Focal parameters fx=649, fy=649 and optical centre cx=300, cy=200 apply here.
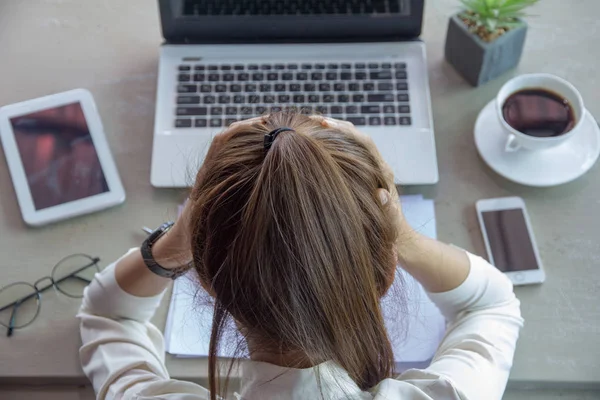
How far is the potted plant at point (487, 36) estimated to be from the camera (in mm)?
805

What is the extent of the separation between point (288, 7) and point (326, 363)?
0.50 metres

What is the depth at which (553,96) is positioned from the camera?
2.60ft

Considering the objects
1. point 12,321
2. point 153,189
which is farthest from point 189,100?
point 12,321

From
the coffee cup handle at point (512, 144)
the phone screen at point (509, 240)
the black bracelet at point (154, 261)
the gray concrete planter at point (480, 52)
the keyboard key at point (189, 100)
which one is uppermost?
the gray concrete planter at point (480, 52)

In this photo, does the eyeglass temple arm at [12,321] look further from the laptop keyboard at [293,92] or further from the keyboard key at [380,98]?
the keyboard key at [380,98]

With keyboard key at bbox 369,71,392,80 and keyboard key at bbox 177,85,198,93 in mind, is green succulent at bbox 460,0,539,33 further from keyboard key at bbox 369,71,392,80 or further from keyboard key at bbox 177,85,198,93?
keyboard key at bbox 177,85,198,93

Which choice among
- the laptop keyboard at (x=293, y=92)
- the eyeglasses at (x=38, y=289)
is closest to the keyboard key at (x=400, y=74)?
the laptop keyboard at (x=293, y=92)

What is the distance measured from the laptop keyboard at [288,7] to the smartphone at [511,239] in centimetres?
29

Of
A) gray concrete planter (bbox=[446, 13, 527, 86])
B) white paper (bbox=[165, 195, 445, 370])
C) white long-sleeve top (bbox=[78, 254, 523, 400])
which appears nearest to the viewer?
white long-sleeve top (bbox=[78, 254, 523, 400])

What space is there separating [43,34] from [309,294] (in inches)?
26.7

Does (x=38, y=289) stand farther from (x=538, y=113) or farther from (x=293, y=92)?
(x=538, y=113)

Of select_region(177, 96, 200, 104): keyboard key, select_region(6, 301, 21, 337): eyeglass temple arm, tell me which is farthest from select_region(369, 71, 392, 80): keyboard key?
select_region(6, 301, 21, 337): eyeglass temple arm

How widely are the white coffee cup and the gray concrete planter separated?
0.19 ft

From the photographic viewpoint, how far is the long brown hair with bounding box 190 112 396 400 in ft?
1.49
